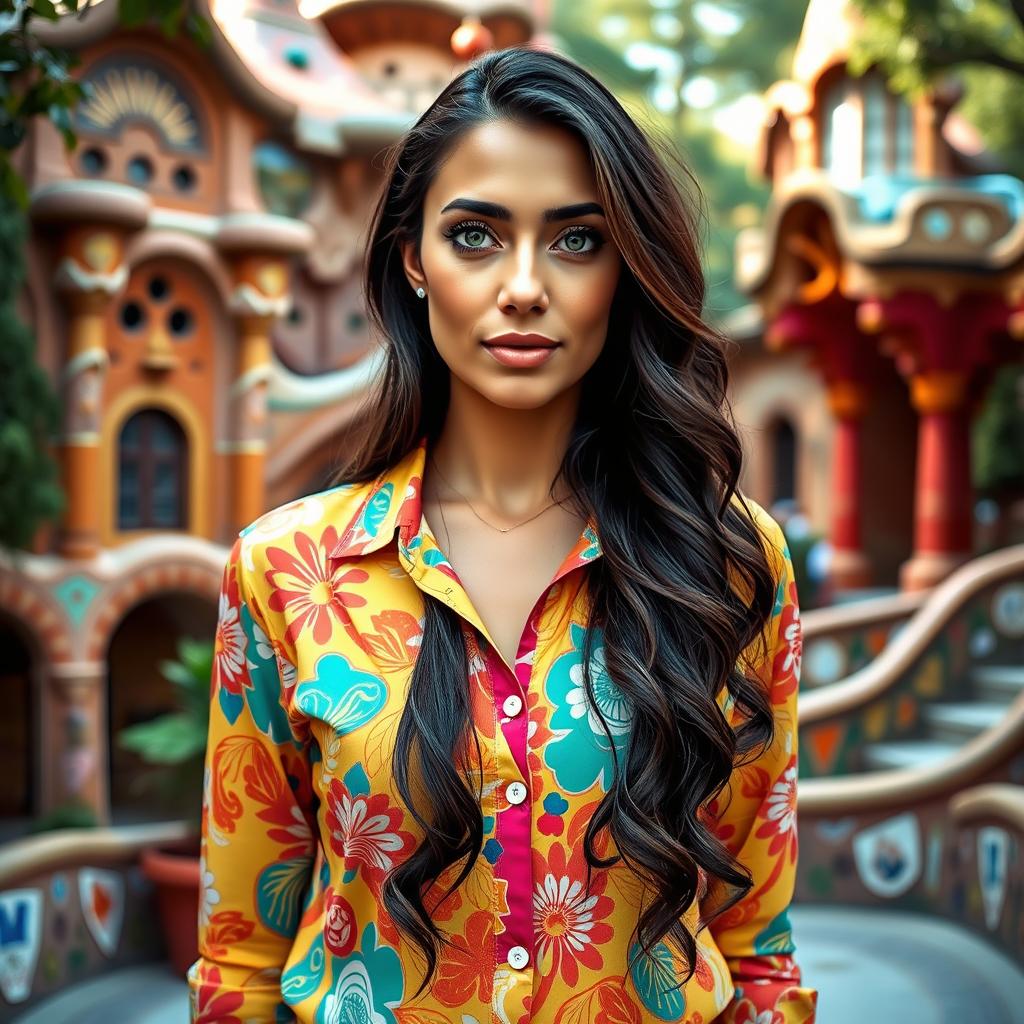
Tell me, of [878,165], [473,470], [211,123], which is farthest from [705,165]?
[473,470]

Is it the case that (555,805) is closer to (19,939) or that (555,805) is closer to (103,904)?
(19,939)

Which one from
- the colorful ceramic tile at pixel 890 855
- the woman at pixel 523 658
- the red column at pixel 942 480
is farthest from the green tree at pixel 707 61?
the woman at pixel 523 658

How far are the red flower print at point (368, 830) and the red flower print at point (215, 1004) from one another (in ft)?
0.93

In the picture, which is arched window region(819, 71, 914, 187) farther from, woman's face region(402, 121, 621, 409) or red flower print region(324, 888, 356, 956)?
red flower print region(324, 888, 356, 956)

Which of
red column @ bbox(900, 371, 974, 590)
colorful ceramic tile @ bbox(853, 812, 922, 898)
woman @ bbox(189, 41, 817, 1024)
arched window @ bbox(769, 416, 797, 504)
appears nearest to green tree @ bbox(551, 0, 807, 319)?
arched window @ bbox(769, 416, 797, 504)

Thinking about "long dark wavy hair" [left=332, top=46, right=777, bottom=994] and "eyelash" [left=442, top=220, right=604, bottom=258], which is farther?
"eyelash" [left=442, top=220, right=604, bottom=258]

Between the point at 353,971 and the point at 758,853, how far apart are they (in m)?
0.61

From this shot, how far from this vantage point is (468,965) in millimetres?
1650

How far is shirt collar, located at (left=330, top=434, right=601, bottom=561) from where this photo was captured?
5.90 ft

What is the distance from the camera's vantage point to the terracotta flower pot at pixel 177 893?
20.0ft

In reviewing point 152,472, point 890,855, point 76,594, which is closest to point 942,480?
point 890,855

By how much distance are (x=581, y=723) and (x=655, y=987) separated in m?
0.37

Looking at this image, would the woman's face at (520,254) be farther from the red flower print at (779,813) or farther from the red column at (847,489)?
the red column at (847,489)

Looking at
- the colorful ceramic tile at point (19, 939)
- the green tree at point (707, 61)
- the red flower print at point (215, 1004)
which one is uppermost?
the green tree at point (707, 61)
